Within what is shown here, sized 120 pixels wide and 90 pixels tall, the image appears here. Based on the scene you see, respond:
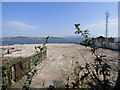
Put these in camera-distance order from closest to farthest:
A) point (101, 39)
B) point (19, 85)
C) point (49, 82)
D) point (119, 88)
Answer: point (119, 88) < point (19, 85) < point (49, 82) < point (101, 39)

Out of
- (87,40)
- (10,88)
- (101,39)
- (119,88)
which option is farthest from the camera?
(101,39)

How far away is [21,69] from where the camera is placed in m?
2.86

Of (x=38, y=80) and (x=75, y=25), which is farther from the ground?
(x=75, y=25)

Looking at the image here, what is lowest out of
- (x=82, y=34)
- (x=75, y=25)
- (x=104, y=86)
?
(x=104, y=86)

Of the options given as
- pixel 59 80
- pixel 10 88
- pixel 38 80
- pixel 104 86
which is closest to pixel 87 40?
pixel 104 86

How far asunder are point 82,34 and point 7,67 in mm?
1844

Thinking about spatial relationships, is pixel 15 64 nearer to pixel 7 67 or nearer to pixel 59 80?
pixel 7 67

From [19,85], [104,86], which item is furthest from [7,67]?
[104,86]

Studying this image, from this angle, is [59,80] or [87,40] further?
[59,80]

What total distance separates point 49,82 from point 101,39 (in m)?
17.3

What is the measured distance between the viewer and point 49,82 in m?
2.73

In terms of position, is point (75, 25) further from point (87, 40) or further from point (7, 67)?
point (7, 67)

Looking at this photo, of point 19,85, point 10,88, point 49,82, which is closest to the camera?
point 10,88

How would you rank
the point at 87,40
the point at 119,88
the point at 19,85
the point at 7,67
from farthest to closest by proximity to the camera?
1. the point at 19,85
2. the point at 7,67
3. the point at 87,40
4. the point at 119,88
